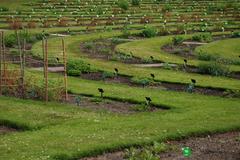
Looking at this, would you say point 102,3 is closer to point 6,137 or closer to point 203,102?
point 203,102

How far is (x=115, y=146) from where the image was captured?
49.3 feet

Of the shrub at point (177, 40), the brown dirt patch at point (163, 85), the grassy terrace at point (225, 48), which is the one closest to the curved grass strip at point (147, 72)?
the brown dirt patch at point (163, 85)

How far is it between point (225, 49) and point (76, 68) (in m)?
12.8

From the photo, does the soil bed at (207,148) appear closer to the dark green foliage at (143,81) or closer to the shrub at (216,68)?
the dark green foliage at (143,81)

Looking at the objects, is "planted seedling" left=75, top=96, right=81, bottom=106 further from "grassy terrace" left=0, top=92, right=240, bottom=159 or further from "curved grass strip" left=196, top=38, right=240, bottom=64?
"curved grass strip" left=196, top=38, right=240, bottom=64

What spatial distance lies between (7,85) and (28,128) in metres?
5.31

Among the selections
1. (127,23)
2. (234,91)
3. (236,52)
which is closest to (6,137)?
(234,91)

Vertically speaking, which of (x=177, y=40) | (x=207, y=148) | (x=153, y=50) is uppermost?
(x=177, y=40)

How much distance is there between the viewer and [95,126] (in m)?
17.0

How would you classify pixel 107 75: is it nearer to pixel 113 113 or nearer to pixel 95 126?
pixel 113 113

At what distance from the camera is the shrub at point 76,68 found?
2778 cm

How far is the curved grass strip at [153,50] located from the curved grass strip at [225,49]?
0.52m

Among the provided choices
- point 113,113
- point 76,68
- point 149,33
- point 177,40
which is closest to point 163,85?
point 76,68

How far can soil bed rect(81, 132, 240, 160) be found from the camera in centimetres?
1434
